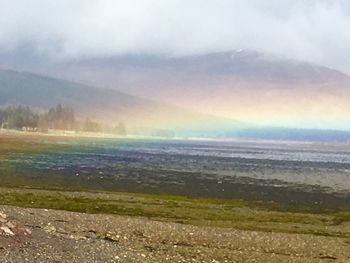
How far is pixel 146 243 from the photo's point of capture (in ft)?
99.8

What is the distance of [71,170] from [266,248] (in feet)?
203

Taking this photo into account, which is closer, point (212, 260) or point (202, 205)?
point (212, 260)

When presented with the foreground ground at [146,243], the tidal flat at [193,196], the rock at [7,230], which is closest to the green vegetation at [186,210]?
the tidal flat at [193,196]

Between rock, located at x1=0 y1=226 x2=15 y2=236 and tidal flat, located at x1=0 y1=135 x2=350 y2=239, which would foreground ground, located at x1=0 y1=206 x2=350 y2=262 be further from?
tidal flat, located at x1=0 y1=135 x2=350 y2=239

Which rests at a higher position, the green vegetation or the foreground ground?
the foreground ground

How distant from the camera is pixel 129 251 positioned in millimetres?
27156

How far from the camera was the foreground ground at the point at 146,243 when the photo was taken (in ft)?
83.2

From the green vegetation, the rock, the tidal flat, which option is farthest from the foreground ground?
the tidal flat

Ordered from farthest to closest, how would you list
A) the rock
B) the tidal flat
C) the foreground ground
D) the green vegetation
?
the tidal flat → the green vegetation → the rock → the foreground ground

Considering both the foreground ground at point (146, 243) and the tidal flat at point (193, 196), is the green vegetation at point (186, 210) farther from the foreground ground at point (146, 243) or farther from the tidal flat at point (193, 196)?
the foreground ground at point (146, 243)

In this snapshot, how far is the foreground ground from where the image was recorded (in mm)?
25359

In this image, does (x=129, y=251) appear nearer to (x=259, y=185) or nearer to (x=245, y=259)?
(x=245, y=259)

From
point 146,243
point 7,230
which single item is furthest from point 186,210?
point 7,230

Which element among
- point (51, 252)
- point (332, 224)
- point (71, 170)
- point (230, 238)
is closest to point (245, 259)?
point (230, 238)
